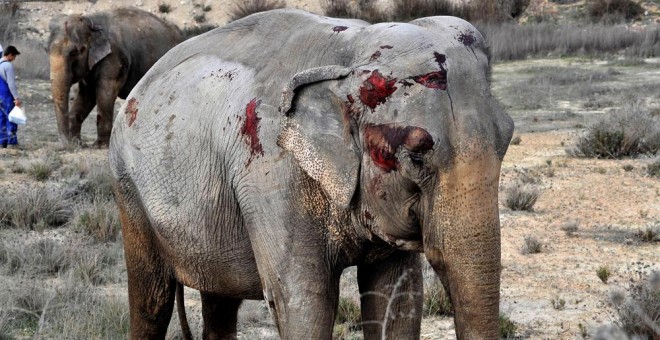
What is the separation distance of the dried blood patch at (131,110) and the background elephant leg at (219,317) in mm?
1044

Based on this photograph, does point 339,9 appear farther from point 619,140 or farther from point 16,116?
point 619,140

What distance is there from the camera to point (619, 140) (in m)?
14.0

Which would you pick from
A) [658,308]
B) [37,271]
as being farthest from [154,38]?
[658,308]

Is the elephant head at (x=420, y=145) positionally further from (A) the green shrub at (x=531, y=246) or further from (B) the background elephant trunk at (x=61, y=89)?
(B) the background elephant trunk at (x=61, y=89)

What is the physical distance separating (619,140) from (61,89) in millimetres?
7670

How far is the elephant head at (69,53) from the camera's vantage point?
15906 mm

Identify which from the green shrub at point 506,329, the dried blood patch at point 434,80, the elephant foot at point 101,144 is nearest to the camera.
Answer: the dried blood patch at point 434,80

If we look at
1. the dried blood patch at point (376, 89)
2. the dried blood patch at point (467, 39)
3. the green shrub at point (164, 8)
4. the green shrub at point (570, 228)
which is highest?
the green shrub at point (164, 8)

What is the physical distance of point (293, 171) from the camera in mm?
4184

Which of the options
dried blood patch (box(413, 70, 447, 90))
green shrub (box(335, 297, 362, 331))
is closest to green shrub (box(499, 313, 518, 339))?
green shrub (box(335, 297, 362, 331))

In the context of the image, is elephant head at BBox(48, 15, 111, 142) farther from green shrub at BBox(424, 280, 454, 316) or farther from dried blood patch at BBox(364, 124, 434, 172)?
dried blood patch at BBox(364, 124, 434, 172)

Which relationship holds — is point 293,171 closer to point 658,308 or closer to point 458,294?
point 458,294

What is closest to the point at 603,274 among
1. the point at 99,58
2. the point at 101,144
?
the point at 101,144

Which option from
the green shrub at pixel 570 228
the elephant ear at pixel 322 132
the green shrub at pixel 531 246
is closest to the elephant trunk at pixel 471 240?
the elephant ear at pixel 322 132
